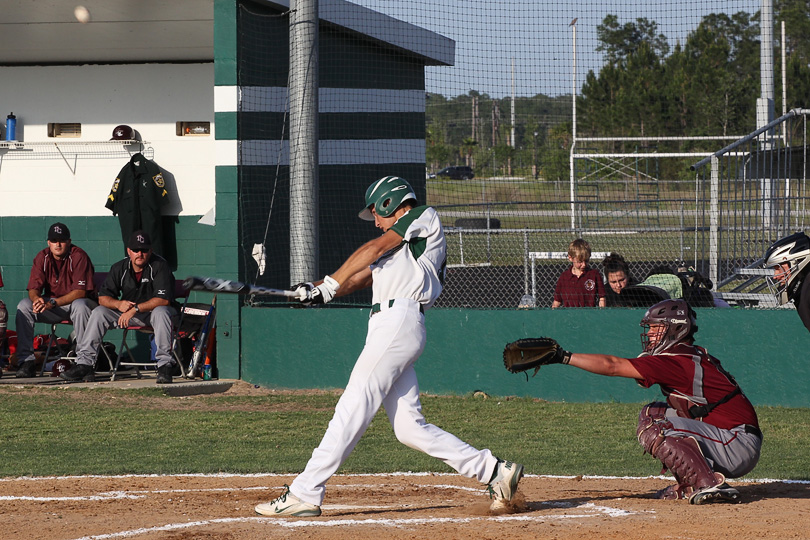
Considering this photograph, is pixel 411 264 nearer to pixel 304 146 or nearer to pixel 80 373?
pixel 304 146

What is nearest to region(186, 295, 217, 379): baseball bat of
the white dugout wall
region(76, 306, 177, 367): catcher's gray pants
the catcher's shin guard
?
region(76, 306, 177, 367): catcher's gray pants

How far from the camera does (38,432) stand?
8352 millimetres

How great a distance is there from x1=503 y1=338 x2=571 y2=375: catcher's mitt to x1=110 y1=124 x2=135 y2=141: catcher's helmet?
27.1ft

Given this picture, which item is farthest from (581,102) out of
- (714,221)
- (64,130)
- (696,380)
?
(696,380)

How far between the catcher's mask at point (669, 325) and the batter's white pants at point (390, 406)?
3.69ft

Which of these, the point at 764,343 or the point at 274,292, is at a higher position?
the point at 274,292

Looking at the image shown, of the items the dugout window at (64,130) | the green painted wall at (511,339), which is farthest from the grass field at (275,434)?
the dugout window at (64,130)

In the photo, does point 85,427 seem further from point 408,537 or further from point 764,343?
point 764,343

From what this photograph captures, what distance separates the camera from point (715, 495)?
5.48 m

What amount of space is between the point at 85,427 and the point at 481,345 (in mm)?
3680

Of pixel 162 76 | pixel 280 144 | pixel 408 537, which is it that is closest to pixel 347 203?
pixel 280 144

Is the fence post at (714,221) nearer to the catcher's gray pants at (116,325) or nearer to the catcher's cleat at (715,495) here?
the catcher's cleat at (715,495)

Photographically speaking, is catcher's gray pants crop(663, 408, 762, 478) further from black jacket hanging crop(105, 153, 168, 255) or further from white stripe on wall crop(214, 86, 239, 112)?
black jacket hanging crop(105, 153, 168, 255)

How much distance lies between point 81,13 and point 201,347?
372 cm
